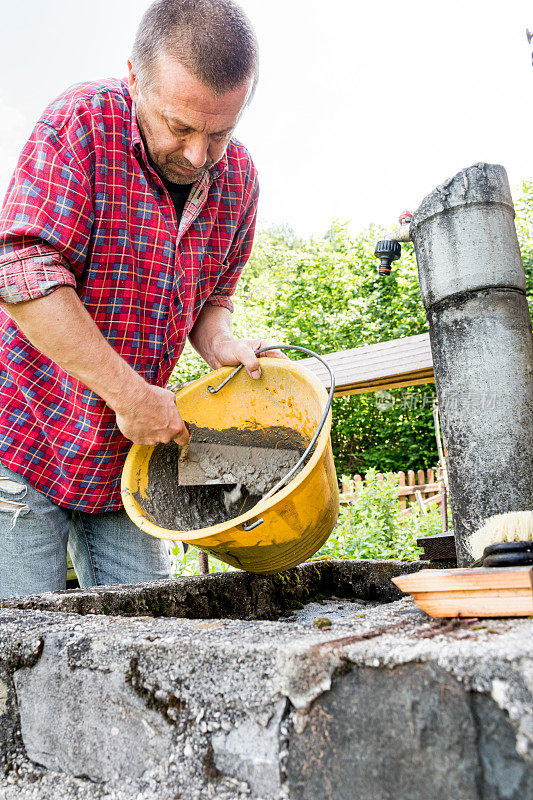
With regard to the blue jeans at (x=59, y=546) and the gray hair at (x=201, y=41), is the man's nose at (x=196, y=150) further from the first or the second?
the blue jeans at (x=59, y=546)

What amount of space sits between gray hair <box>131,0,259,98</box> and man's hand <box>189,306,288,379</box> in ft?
2.41

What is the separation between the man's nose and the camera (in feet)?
5.55

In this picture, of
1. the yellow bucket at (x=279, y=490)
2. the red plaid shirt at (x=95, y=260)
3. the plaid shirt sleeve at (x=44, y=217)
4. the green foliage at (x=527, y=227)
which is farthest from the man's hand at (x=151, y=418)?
the green foliage at (x=527, y=227)

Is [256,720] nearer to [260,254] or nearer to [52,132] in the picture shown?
[52,132]

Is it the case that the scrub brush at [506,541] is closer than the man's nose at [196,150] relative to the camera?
Yes

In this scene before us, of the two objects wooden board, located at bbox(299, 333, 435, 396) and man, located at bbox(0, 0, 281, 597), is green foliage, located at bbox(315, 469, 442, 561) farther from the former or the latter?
man, located at bbox(0, 0, 281, 597)

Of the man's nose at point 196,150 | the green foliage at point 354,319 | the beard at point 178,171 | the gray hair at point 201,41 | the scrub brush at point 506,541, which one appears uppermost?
the green foliage at point 354,319

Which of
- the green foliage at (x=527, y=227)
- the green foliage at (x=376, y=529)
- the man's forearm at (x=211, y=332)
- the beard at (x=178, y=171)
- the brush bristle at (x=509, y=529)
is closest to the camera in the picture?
the brush bristle at (x=509, y=529)

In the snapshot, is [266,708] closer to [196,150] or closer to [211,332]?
[196,150]

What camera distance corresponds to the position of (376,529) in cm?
577

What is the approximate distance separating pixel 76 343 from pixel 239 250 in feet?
2.98

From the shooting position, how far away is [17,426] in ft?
6.59

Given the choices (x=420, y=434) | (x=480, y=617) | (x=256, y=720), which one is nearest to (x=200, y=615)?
(x=256, y=720)

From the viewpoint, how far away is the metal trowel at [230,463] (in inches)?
73.9
